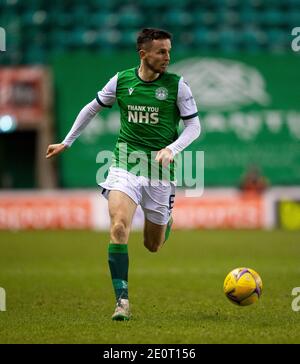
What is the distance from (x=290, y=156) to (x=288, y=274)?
13.0m

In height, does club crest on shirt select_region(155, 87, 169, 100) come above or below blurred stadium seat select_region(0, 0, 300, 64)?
below

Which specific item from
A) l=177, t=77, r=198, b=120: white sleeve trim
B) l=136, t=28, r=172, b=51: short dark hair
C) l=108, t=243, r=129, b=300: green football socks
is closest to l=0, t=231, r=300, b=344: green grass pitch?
l=108, t=243, r=129, b=300: green football socks

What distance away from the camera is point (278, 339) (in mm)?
6113

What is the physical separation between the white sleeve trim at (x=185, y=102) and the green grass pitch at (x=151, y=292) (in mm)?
1817

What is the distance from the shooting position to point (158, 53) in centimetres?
757

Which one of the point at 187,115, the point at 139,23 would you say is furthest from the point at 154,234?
the point at 139,23

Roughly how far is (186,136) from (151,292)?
2601 mm

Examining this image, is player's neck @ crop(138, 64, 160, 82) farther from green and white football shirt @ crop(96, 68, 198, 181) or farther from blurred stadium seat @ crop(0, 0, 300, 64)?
blurred stadium seat @ crop(0, 0, 300, 64)

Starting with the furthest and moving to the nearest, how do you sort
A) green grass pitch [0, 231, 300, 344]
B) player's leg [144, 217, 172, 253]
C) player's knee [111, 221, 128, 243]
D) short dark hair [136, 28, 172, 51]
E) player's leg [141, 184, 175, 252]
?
player's leg [144, 217, 172, 253] < player's leg [141, 184, 175, 252] < short dark hair [136, 28, 172, 51] < player's knee [111, 221, 128, 243] < green grass pitch [0, 231, 300, 344]

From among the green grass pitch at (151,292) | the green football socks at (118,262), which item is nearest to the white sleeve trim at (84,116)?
the green football socks at (118,262)

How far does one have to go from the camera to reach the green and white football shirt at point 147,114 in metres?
7.72

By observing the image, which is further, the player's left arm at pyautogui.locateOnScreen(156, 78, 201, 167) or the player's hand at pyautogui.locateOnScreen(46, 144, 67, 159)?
the player's hand at pyautogui.locateOnScreen(46, 144, 67, 159)

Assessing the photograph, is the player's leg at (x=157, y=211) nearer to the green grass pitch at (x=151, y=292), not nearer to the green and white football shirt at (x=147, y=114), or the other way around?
the green and white football shirt at (x=147, y=114)

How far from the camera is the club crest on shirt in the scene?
7.70 metres
